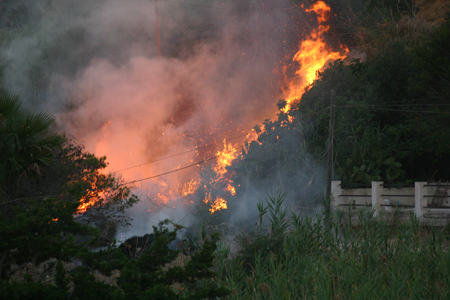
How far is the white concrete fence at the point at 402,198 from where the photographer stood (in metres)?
13.5

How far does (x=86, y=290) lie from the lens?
4.54 metres

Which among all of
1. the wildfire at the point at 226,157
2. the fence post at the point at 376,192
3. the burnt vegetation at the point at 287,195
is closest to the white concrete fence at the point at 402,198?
the fence post at the point at 376,192

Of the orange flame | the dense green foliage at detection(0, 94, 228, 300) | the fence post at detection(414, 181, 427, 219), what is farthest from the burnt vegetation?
the fence post at detection(414, 181, 427, 219)

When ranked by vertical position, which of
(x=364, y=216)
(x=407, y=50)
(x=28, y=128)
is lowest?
(x=364, y=216)

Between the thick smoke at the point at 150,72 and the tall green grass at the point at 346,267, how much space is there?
58.1 feet

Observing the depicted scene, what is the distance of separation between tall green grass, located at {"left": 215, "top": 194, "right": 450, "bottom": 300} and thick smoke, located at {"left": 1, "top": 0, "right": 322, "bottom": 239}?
17.7m

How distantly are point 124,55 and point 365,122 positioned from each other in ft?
55.9

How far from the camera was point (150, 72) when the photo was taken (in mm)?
26859

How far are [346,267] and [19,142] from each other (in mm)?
8070

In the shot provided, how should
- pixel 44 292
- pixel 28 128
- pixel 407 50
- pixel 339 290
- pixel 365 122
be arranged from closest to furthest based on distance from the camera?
1. pixel 44 292
2. pixel 339 290
3. pixel 28 128
4. pixel 365 122
5. pixel 407 50

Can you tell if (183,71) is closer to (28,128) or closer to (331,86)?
(331,86)

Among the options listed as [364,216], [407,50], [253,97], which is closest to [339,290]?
[364,216]

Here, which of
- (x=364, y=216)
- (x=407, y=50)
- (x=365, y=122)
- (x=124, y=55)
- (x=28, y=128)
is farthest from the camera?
(x=124, y=55)

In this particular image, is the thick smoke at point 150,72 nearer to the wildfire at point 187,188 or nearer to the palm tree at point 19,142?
the wildfire at point 187,188
